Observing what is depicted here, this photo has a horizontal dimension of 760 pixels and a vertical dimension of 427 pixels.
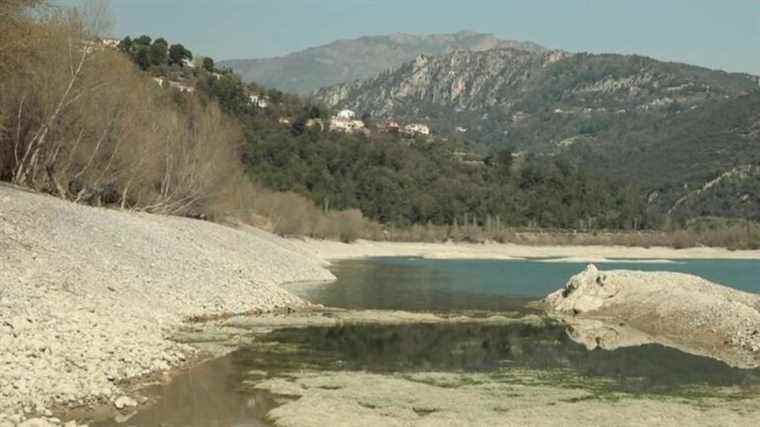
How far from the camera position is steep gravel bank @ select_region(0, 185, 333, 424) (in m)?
20.7

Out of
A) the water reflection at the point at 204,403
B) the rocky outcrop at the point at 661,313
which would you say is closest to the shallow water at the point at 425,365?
the water reflection at the point at 204,403

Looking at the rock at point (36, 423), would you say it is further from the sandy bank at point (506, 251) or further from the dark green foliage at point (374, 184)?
the dark green foliage at point (374, 184)

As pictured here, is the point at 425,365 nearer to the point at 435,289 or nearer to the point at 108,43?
the point at 435,289

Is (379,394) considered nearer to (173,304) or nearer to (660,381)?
(660,381)

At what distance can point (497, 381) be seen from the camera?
24594 mm

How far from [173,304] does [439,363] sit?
45.8 ft

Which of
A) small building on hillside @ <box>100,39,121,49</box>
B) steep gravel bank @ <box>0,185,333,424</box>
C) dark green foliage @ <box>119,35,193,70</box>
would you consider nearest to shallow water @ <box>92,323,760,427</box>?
steep gravel bank @ <box>0,185,333,424</box>

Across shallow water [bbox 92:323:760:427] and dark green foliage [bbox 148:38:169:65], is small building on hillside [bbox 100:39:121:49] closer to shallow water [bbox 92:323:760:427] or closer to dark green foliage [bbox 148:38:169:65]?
shallow water [bbox 92:323:760:427]

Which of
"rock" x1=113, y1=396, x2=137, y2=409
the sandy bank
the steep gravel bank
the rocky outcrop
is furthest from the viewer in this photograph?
the sandy bank

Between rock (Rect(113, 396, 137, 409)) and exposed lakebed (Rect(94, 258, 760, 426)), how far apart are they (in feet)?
1.59

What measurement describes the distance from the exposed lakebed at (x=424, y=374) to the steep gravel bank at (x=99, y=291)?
6.46 feet

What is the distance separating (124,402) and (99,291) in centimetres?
1399

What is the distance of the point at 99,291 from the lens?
32.9 metres

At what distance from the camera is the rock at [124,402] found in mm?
19688
